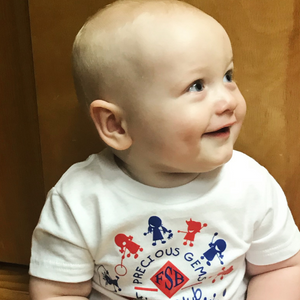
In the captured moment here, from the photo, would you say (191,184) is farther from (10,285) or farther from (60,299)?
(10,285)

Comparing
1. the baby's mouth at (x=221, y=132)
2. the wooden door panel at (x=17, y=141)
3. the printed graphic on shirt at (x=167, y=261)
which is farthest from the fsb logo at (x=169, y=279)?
the wooden door panel at (x=17, y=141)

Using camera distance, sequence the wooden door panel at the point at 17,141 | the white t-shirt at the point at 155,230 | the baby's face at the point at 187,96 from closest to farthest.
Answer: the baby's face at the point at 187,96
the white t-shirt at the point at 155,230
the wooden door panel at the point at 17,141

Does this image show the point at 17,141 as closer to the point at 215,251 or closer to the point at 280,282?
the point at 215,251

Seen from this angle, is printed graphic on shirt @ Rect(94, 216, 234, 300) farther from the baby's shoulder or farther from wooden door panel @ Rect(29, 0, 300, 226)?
wooden door panel @ Rect(29, 0, 300, 226)

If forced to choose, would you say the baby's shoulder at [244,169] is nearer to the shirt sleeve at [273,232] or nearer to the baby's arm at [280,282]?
the shirt sleeve at [273,232]

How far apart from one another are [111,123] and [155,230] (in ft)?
0.64

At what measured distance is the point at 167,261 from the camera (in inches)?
24.9

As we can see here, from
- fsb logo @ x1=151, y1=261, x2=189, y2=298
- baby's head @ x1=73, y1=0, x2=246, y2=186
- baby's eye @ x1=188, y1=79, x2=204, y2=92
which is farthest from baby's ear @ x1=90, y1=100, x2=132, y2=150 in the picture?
fsb logo @ x1=151, y1=261, x2=189, y2=298

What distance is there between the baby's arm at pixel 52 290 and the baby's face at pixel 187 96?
0.29 meters

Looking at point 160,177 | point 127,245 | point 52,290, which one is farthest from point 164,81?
point 52,290

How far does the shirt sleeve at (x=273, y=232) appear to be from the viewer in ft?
2.12

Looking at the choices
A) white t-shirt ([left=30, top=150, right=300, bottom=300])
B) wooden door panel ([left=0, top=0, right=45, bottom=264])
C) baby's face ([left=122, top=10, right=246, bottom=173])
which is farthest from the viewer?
Answer: wooden door panel ([left=0, top=0, right=45, bottom=264])

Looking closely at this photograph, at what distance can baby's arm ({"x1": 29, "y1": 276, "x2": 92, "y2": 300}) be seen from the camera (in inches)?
25.1

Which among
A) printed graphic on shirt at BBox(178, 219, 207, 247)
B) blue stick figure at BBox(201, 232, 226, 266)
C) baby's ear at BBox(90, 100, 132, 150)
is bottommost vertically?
blue stick figure at BBox(201, 232, 226, 266)
